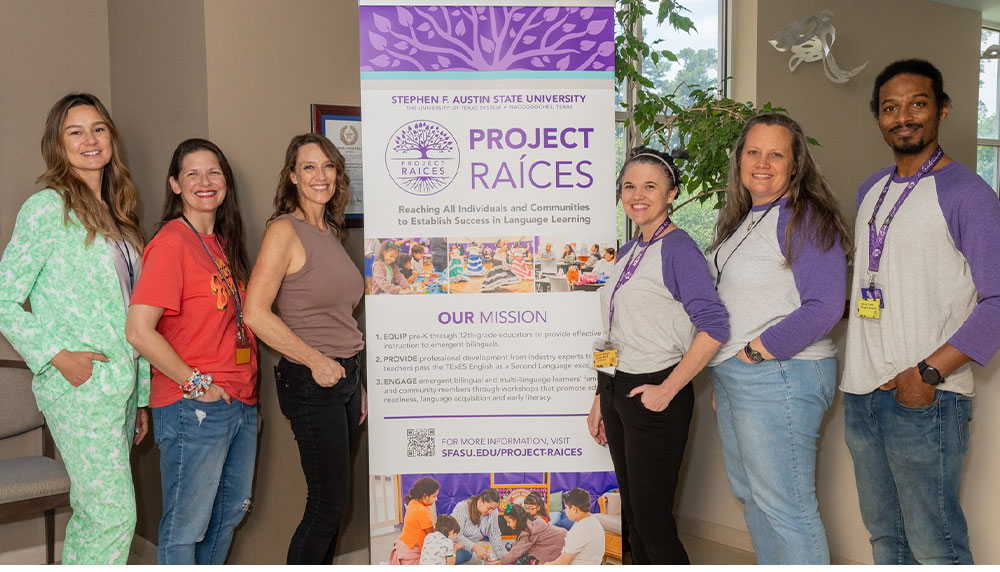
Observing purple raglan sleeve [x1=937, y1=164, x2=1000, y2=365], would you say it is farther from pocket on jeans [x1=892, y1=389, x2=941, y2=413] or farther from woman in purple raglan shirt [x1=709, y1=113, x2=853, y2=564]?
woman in purple raglan shirt [x1=709, y1=113, x2=853, y2=564]

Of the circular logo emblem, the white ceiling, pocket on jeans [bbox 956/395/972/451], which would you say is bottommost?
pocket on jeans [bbox 956/395/972/451]

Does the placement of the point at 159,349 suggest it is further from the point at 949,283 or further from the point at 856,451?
the point at 949,283

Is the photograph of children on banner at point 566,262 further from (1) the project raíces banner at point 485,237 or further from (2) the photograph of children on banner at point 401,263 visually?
(2) the photograph of children on banner at point 401,263

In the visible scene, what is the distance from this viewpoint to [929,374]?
1.91 meters

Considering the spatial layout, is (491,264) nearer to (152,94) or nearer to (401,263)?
(401,263)

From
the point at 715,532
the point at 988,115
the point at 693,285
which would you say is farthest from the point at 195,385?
the point at 988,115

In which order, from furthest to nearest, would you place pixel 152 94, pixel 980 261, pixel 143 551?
pixel 143 551
pixel 152 94
pixel 980 261

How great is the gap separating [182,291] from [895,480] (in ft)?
6.92

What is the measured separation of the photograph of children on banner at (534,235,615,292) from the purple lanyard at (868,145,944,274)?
756 millimetres

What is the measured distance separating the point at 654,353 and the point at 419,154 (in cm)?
97

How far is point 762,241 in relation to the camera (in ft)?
6.94

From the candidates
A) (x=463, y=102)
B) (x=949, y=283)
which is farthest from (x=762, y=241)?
(x=463, y=102)

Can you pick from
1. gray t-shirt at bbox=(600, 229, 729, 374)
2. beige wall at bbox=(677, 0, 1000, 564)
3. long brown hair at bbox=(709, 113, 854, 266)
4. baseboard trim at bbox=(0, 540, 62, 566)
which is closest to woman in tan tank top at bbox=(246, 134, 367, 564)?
gray t-shirt at bbox=(600, 229, 729, 374)

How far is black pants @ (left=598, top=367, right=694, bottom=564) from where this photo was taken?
2225 mm
